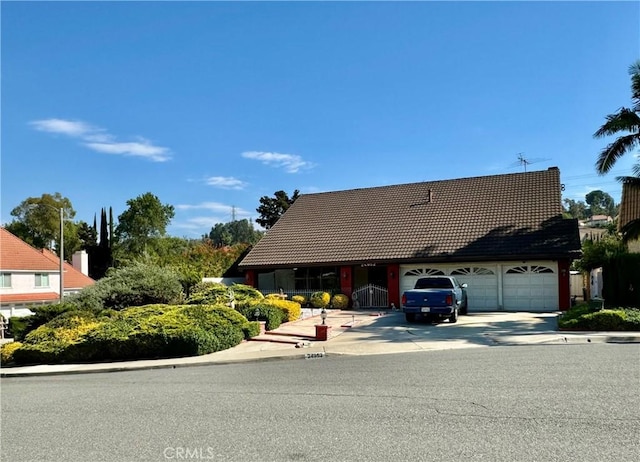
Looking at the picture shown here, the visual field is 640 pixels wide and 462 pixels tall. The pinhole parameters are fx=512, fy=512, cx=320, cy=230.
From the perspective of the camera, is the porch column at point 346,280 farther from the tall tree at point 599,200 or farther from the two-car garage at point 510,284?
the tall tree at point 599,200

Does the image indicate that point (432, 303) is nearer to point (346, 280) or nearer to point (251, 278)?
point (346, 280)

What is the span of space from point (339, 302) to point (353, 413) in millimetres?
19872

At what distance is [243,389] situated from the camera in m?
9.11

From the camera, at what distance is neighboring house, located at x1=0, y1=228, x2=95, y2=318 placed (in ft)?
122

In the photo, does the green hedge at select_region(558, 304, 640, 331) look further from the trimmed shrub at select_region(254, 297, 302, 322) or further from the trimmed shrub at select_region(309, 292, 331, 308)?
the trimmed shrub at select_region(309, 292, 331, 308)

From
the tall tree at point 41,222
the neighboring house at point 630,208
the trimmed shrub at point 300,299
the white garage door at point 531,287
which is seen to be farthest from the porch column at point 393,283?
the tall tree at point 41,222

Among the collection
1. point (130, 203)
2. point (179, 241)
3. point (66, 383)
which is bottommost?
point (66, 383)

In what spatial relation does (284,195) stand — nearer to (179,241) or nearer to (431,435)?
(179,241)

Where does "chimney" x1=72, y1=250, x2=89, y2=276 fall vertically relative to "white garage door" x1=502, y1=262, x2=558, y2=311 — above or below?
above

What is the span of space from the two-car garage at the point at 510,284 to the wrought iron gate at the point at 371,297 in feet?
11.2

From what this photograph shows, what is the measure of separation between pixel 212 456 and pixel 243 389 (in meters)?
Result: 3.58

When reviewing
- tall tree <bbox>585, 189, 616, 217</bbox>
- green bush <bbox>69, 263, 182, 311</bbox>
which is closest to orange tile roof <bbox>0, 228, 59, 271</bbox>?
green bush <bbox>69, 263, 182, 311</bbox>

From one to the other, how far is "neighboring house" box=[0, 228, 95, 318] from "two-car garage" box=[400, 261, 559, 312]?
31031 mm

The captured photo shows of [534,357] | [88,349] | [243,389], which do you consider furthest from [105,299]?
[534,357]
